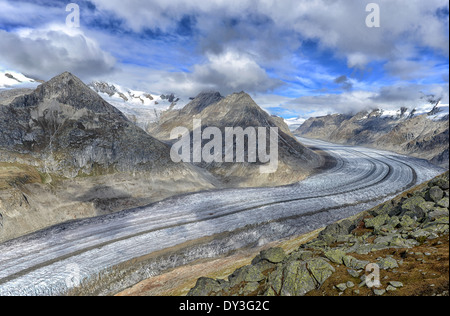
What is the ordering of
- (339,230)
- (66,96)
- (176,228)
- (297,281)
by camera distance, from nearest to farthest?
(297,281) < (339,230) < (176,228) < (66,96)

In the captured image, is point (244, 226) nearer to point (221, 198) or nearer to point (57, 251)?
point (221, 198)

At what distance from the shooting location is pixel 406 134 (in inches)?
5010

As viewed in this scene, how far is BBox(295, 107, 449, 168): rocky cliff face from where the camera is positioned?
91094 millimetres

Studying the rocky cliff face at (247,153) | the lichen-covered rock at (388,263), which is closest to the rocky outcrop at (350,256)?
the lichen-covered rock at (388,263)

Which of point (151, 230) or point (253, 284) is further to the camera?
point (151, 230)

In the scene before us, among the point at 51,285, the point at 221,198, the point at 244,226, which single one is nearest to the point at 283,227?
the point at 244,226

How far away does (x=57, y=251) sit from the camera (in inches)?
1108

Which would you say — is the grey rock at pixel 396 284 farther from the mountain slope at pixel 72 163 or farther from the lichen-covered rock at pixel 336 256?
the mountain slope at pixel 72 163

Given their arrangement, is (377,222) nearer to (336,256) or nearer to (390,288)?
(336,256)

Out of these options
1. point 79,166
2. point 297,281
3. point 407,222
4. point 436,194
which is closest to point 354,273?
point 297,281

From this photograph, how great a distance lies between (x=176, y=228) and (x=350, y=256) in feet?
81.8

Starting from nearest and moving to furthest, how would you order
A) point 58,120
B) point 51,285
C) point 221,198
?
point 51,285 → point 221,198 → point 58,120

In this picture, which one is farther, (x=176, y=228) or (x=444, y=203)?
(x=176, y=228)
